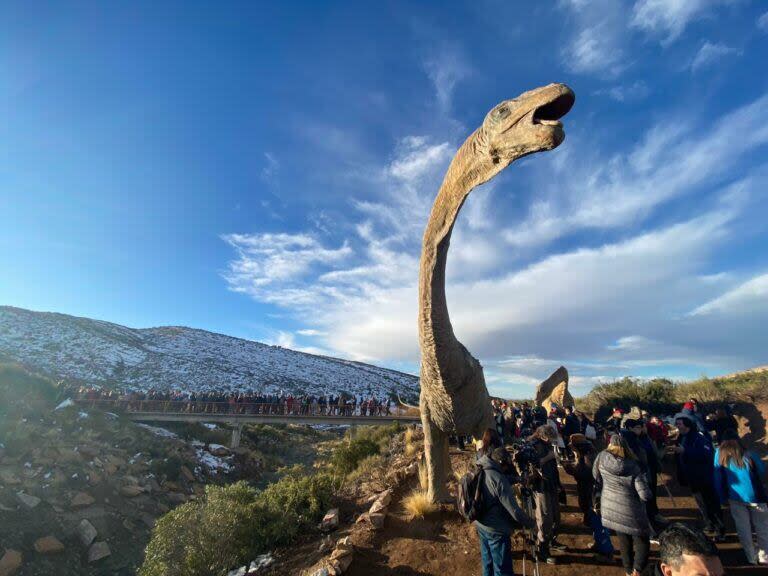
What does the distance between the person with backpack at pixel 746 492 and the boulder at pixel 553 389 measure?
13057 mm

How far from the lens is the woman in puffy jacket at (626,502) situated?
145 inches

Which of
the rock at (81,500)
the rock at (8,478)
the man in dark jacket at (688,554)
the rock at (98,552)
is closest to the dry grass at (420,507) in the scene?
the man in dark jacket at (688,554)

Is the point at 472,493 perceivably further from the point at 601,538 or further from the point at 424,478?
the point at 424,478

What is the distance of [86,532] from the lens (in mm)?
10016

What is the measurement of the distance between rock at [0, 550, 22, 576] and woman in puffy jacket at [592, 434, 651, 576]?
11381 mm

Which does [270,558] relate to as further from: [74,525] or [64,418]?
[64,418]

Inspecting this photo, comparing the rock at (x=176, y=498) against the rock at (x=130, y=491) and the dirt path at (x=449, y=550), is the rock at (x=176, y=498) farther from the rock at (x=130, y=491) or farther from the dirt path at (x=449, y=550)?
the dirt path at (x=449, y=550)

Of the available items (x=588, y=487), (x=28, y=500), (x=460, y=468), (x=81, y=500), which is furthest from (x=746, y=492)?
(x=28, y=500)

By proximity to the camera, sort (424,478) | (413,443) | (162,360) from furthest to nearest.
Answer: (162,360) → (413,443) → (424,478)

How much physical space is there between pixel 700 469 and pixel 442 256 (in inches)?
181

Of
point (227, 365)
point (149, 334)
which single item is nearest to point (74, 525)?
point (227, 365)

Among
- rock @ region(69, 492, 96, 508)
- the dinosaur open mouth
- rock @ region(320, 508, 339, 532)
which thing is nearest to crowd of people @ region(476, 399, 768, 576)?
the dinosaur open mouth

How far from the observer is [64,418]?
51.6 ft

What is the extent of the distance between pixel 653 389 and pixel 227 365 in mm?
39103
